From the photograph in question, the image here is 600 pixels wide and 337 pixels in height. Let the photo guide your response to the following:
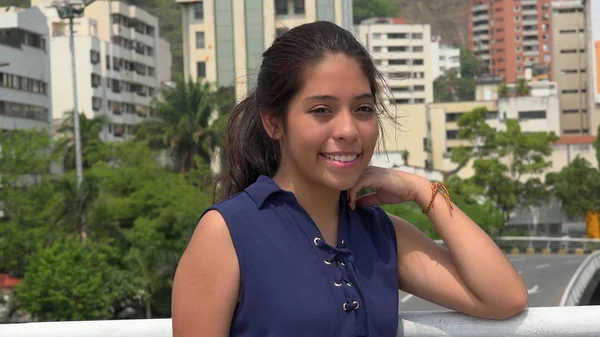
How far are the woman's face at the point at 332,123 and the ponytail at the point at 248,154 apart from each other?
139mm

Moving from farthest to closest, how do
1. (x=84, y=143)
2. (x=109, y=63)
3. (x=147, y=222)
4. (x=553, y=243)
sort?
(x=109, y=63)
(x=553, y=243)
(x=84, y=143)
(x=147, y=222)

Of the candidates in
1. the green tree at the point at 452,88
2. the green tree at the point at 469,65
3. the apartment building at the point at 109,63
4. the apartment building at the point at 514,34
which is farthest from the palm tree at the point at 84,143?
the apartment building at the point at 514,34

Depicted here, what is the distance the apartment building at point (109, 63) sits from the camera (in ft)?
242

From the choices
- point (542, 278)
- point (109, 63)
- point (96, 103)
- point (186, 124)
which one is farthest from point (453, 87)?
point (542, 278)

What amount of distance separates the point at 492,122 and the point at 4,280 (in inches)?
1776

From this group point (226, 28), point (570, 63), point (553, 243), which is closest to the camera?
point (553, 243)

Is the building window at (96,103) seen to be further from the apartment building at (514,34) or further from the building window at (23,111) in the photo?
Result: the apartment building at (514,34)

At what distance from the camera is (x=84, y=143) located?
5778cm

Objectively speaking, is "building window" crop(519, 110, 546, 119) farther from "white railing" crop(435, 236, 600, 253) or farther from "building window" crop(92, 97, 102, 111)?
"building window" crop(92, 97, 102, 111)

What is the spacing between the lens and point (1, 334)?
262 cm

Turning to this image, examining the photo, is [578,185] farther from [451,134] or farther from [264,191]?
[264,191]

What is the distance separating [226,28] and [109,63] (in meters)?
12.2

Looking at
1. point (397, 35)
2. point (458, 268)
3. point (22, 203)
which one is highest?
point (397, 35)

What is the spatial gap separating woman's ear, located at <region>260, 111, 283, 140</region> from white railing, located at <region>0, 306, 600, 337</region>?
46 centimetres
